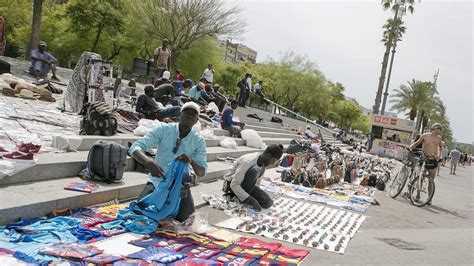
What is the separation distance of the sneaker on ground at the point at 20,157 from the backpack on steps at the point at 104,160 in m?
0.82

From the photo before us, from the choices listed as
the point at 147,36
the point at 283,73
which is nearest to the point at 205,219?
the point at 147,36

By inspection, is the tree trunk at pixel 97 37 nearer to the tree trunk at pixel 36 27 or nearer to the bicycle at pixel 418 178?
the tree trunk at pixel 36 27

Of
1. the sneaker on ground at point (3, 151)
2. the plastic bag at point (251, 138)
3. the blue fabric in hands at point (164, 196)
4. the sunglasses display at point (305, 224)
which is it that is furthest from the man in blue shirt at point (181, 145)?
the plastic bag at point (251, 138)

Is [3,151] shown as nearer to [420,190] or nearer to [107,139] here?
[107,139]

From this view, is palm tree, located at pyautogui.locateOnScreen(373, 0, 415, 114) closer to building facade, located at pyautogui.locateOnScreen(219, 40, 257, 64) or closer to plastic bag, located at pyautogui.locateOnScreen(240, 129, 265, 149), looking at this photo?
plastic bag, located at pyautogui.locateOnScreen(240, 129, 265, 149)

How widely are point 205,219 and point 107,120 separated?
3262 mm

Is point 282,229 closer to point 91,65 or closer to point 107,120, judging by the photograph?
point 107,120

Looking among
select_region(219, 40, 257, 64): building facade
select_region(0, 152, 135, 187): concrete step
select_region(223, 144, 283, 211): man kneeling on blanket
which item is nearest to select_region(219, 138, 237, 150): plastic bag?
select_region(223, 144, 283, 211): man kneeling on blanket

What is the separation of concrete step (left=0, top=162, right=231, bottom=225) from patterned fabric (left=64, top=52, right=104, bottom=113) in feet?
12.0

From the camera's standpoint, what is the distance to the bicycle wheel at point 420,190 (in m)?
10.6

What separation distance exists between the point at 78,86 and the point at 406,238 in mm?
7359

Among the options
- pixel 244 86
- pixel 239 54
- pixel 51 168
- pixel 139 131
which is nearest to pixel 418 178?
pixel 139 131

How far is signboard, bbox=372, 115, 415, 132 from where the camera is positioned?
3212cm

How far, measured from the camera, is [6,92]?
10758 millimetres
